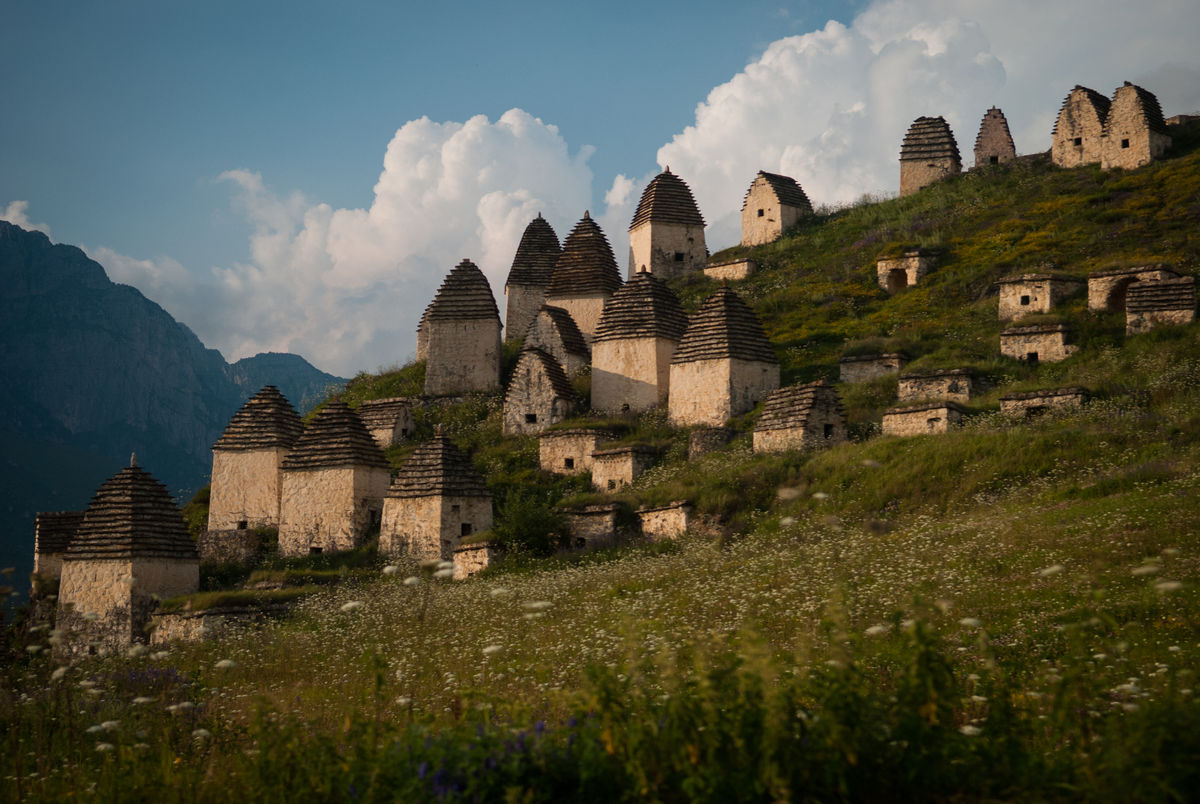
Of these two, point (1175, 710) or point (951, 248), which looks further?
point (951, 248)

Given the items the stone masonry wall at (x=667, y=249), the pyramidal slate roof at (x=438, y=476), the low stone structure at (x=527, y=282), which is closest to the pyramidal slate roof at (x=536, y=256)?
the low stone structure at (x=527, y=282)

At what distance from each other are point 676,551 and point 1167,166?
1224 inches

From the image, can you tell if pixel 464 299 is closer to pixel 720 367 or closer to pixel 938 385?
pixel 720 367

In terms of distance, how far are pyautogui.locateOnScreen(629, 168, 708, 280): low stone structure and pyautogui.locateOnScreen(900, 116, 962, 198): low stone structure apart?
1164cm

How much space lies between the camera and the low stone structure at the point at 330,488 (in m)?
27.0

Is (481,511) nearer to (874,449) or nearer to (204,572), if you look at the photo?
(204,572)

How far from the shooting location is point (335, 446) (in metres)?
27.5

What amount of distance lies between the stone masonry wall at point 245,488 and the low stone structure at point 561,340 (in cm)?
968

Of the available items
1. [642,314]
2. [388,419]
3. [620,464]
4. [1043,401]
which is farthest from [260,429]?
[1043,401]

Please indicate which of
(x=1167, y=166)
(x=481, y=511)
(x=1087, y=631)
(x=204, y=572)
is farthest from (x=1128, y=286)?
(x=204, y=572)

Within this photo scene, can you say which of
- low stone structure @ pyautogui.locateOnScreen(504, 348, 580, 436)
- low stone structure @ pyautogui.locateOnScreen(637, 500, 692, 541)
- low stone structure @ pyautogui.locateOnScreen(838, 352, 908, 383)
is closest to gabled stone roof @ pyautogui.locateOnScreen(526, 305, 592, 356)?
low stone structure @ pyautogui.locateOnScreen(504, 348, 580, 436)

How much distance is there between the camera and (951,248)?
40.9 m

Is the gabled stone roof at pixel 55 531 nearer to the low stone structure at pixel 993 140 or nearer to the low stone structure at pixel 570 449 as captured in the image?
the low stone structure at pixel 570 449

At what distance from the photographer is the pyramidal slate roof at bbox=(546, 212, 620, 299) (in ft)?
131
